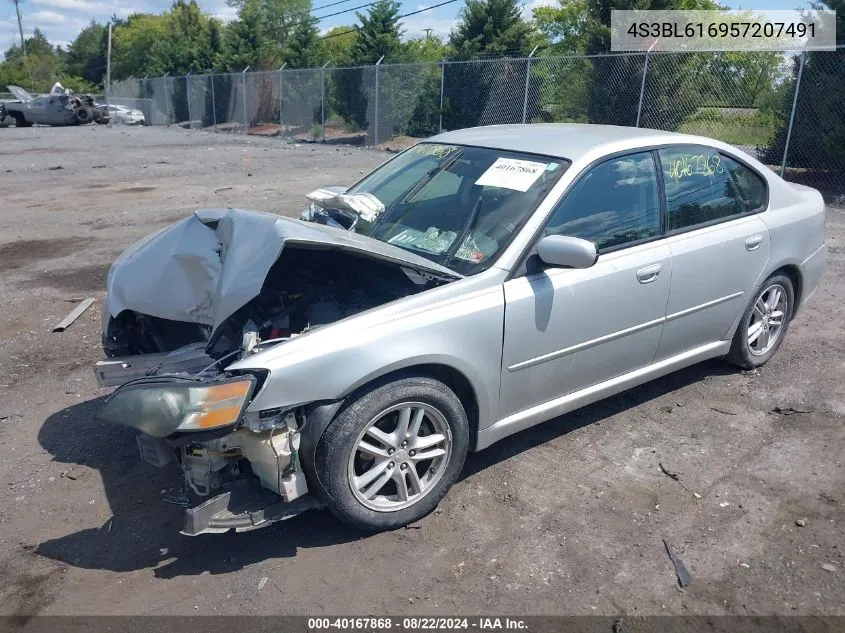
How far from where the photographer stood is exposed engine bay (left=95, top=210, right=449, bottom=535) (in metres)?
2.86

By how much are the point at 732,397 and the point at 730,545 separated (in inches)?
66.3

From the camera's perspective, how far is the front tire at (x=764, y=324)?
4828 mm

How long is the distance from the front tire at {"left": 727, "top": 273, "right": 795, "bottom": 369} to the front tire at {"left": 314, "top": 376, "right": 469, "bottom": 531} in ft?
7.83

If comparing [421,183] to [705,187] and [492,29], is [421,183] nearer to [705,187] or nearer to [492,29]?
[705,187]

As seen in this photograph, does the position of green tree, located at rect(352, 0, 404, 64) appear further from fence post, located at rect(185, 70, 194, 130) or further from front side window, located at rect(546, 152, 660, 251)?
front side window, located at rect(546, 152, 660, 251)

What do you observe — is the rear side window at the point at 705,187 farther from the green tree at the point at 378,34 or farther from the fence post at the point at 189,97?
the fence post at the point at 189,97

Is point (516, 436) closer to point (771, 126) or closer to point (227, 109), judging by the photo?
point (771, 126)

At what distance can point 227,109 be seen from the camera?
3272cm

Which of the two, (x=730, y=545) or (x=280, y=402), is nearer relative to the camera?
(x=280, y=402)

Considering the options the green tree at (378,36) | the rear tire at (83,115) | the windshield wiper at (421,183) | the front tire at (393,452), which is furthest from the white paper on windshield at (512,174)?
the rear tire at (83,115)

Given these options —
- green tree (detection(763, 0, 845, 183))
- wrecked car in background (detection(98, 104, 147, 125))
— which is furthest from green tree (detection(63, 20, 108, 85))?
green tree (detection(763, 0, 845, 183))

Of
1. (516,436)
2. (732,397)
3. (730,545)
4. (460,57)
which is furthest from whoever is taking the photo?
(460,57)

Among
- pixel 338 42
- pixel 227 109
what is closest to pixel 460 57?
pixel 227 109

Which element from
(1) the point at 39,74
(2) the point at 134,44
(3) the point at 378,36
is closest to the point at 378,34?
(3) the point at 378,36
